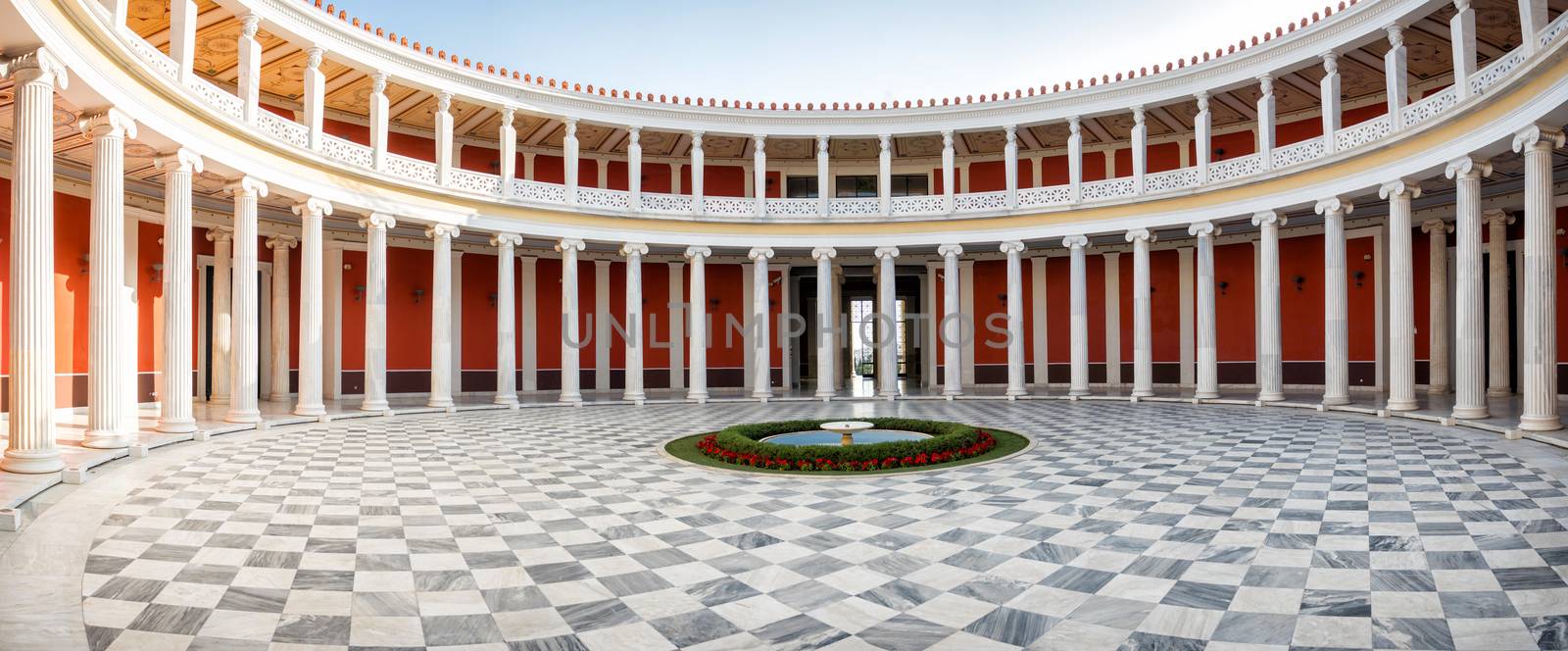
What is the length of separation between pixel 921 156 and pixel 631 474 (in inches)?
780

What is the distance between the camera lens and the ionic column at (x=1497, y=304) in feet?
60.1

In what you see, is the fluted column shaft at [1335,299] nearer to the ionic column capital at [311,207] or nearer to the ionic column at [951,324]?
the ionic column at [951,324]

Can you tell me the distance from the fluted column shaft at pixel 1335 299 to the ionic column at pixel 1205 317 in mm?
2791

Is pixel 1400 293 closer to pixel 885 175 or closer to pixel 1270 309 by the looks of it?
pixel 1270 309

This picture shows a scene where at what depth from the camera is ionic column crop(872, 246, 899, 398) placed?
23.5 meters

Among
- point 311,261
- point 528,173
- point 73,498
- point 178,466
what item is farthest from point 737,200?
point 73,498

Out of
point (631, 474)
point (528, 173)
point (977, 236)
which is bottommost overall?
point (631, 474)

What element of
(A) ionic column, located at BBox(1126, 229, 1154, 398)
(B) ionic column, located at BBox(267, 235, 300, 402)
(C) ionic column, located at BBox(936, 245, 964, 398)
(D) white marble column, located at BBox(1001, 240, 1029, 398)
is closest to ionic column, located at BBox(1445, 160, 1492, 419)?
(A) ionic column, located at BBox(1126, 229, 1154, 398)

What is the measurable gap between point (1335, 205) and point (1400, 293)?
2.47 m

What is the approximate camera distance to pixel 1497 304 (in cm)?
1830

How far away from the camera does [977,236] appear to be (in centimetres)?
2320

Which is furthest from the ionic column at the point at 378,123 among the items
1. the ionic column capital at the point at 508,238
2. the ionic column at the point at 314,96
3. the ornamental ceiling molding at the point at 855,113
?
the ionic column capital at the point at 508,238

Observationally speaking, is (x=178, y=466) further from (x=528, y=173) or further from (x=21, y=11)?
(x=528, y=173)

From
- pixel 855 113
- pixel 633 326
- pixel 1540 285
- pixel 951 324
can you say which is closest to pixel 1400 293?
pixel 1540 285
